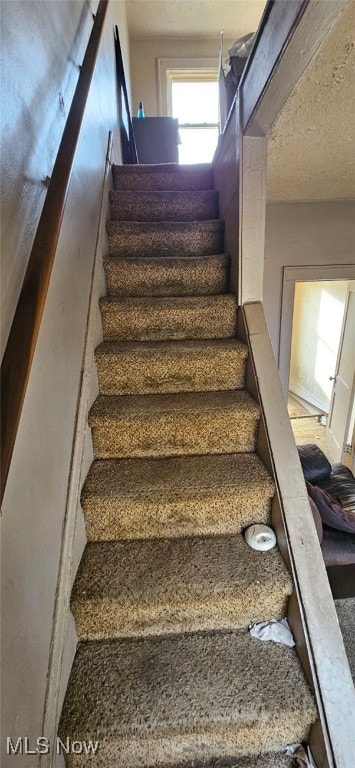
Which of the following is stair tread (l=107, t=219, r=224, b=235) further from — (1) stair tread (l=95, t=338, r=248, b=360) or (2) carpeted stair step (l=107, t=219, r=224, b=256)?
(1) stair tread (l=95, t=338, r=248, b=360)

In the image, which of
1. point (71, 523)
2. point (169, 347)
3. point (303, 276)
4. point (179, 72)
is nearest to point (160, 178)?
point (303, 276)

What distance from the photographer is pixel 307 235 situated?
259 centimetres

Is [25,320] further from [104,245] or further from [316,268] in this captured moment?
[316,268]

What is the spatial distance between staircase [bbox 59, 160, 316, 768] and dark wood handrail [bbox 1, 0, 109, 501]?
2.12 feet

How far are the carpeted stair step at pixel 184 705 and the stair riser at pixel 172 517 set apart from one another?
13.6 inches

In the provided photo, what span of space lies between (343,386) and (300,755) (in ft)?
10.1

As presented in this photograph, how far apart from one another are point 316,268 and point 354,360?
1077 mm

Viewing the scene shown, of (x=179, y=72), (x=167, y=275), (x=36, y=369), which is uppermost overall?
(x=179, y=72)

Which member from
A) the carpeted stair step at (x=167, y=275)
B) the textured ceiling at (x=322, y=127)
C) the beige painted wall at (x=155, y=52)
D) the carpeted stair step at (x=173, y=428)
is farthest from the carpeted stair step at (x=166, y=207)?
the beige painted wall at (x=155, y=52)

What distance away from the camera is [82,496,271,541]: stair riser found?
1.19 m

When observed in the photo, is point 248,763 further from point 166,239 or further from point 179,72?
point 179,72

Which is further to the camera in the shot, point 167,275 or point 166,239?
point 166,239

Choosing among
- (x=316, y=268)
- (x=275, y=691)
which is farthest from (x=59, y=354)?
(x=316, y=268)

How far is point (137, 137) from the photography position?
3461mm
